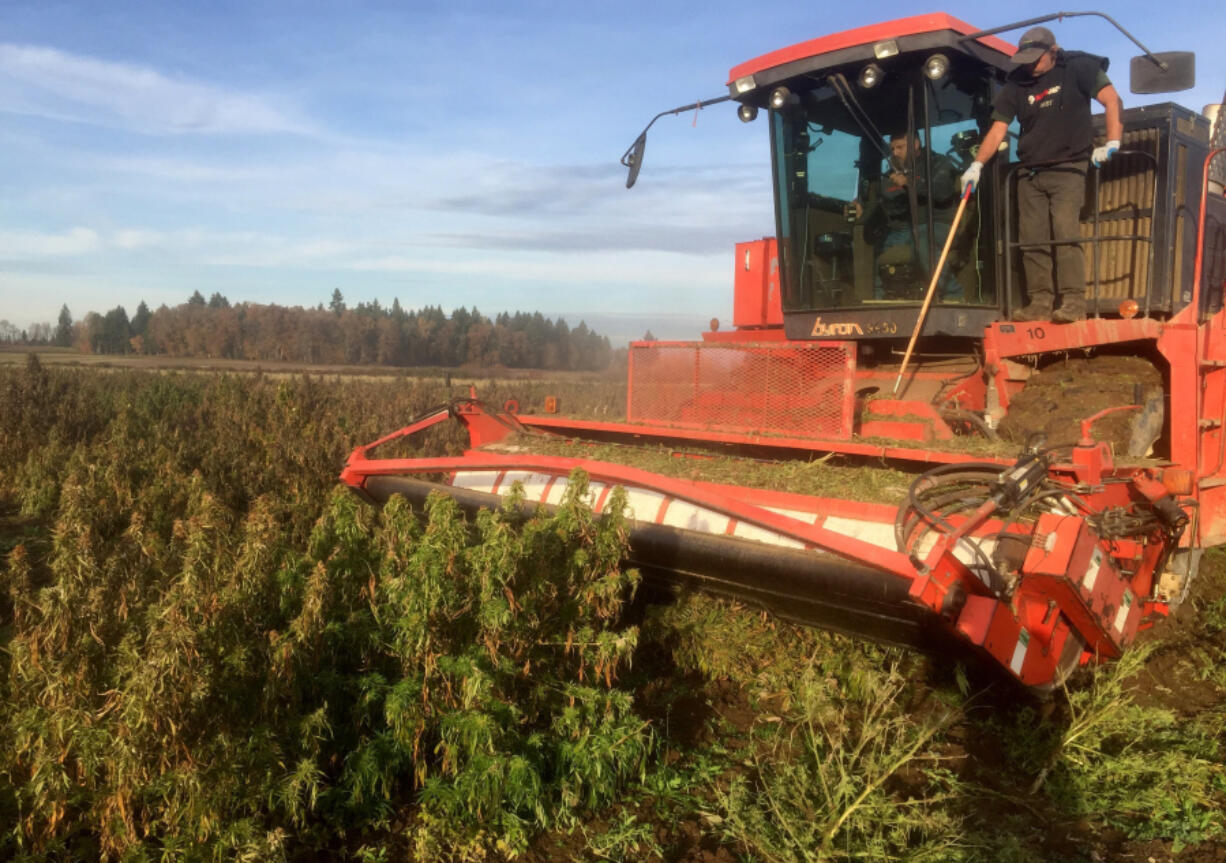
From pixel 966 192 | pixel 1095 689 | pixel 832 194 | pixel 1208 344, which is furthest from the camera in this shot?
pixel 832 194

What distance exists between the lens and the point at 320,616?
260 cm

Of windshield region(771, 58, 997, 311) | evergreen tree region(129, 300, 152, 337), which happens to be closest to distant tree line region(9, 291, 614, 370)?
evergreen tree region(129, 300, 152, 337)

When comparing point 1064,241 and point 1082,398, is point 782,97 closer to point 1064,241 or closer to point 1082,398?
point 1064,241

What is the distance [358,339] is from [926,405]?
25318 mm

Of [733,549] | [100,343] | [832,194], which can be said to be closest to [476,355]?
[100,343]

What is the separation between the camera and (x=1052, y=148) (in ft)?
15.9

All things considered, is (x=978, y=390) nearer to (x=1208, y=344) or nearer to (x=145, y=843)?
(x=1208, y=344)

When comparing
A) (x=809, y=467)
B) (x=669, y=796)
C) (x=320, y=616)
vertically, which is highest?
(x=809, y=467)

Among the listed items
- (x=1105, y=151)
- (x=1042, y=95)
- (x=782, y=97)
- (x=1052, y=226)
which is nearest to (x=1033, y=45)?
(x=1042, y=95)

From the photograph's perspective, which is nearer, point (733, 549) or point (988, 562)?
point (988, 562)

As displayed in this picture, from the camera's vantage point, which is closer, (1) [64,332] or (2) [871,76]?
(2) [871,76]

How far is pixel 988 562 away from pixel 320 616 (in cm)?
222

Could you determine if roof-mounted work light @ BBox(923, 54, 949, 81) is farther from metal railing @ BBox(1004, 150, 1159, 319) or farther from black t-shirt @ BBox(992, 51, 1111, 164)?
metal railing @ BBox(1004, 150, 1159, 319)

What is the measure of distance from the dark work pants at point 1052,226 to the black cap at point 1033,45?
2.01 ft
